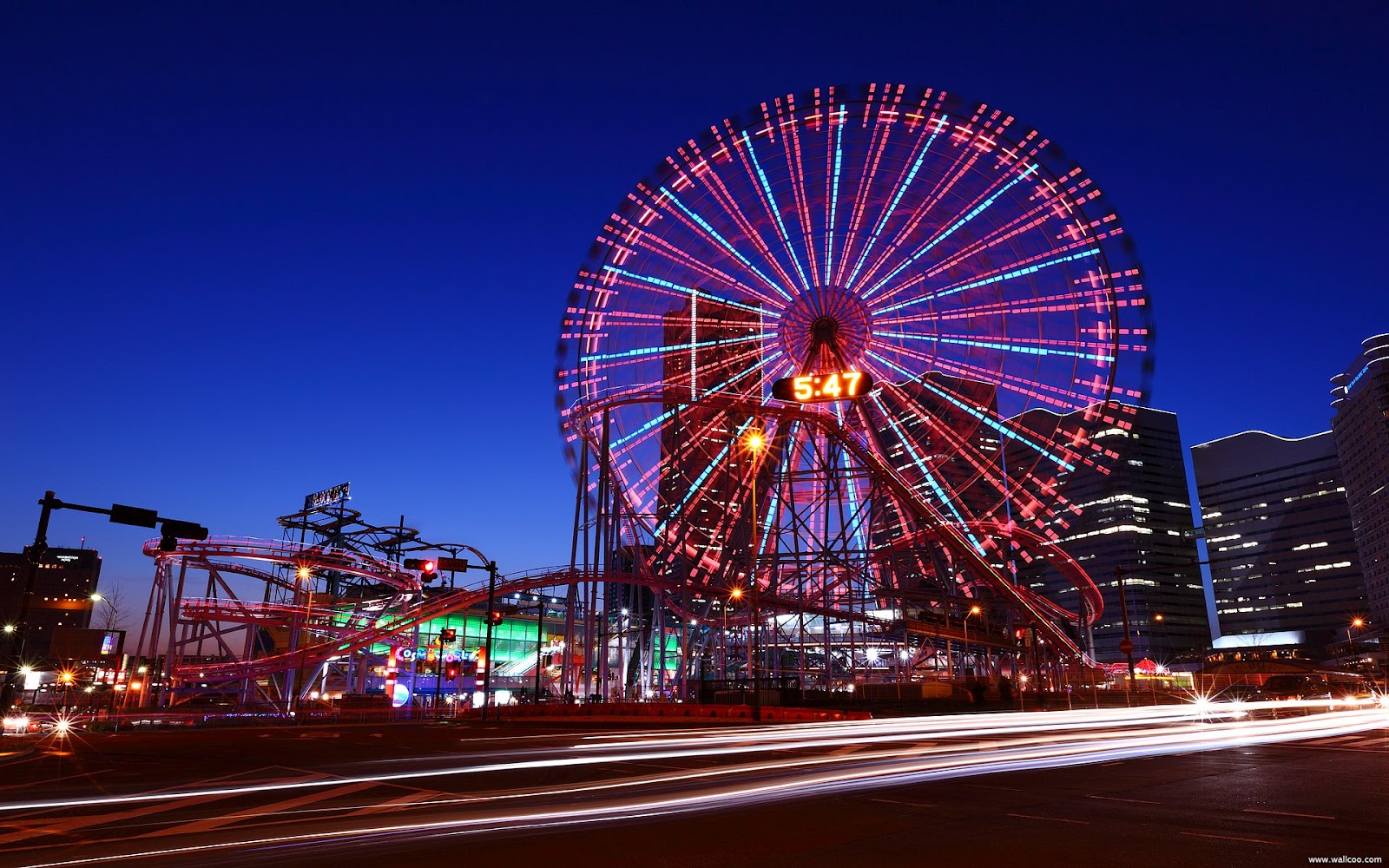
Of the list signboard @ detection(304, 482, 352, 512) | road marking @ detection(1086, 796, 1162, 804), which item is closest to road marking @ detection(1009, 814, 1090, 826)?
road marking @ detection(1086, 796, 1162, 804)

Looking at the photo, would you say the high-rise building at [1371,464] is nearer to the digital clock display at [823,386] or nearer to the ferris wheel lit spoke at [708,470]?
the ferris wheel lit spoke at [708,470]

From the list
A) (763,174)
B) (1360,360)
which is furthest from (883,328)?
(1360,360)

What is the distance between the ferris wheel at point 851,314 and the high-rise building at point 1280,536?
13821cm

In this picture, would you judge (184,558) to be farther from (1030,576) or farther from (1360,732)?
(1030,576)

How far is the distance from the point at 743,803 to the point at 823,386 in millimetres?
9247

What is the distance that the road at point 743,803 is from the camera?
7.19 m

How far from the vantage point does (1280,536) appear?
168 meters

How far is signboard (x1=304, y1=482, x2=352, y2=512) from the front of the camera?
288 ft

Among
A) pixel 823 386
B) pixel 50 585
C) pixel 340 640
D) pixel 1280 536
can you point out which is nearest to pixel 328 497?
pixel 340 640

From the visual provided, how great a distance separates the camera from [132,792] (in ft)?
39.4

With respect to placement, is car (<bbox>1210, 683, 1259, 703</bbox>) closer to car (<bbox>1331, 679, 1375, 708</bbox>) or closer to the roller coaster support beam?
car (<bbox>1331, 679, 1375, 708</bbox>)

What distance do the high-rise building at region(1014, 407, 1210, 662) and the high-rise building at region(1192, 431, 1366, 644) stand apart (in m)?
A: 9.13

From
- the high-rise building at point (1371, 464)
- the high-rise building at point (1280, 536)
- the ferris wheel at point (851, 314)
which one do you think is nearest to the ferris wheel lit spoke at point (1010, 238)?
the ferris wheel at point (851, 314)

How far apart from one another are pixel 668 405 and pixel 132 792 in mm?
33222
